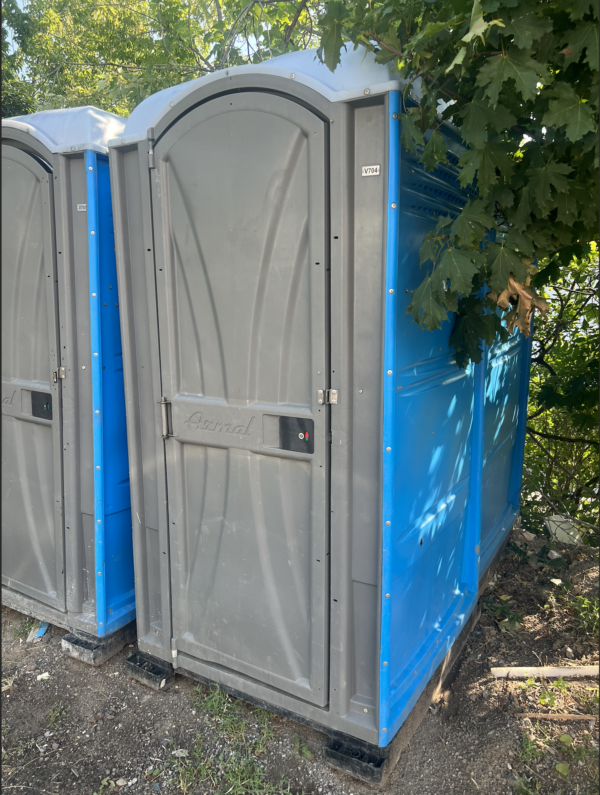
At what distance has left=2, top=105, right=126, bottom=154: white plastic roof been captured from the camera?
8.82 feet

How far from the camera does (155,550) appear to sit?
2.80 meters

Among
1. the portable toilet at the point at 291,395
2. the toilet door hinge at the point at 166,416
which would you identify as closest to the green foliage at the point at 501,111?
the portable toilet at the point at 291,395

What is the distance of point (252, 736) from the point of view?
8.33 ft

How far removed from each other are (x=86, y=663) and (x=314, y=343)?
2121 mm

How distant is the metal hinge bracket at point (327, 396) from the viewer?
2141 mm

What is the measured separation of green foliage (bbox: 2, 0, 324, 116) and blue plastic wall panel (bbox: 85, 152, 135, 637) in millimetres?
1678

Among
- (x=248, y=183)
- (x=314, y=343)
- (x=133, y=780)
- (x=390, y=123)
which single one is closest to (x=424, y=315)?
(x=314, y=343)

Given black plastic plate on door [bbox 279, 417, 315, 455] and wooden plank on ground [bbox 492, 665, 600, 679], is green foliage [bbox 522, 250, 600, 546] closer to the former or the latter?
wooden plank on ground [bbox 492, 665, 600, 679]

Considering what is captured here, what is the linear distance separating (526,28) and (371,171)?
1.90 ft

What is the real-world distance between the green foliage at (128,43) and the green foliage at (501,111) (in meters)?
1.82

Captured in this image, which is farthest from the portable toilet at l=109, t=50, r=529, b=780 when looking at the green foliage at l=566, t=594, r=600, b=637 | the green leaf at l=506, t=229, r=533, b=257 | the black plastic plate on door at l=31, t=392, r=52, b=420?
the green foliage at l=566, t=594, r=600, b=637

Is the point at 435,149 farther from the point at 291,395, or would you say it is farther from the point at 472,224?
the point at 291,395

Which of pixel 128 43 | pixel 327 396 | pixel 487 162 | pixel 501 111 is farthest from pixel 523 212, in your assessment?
pixel 128 43

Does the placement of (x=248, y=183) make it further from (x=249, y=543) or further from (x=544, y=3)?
(x=249, y=543)
